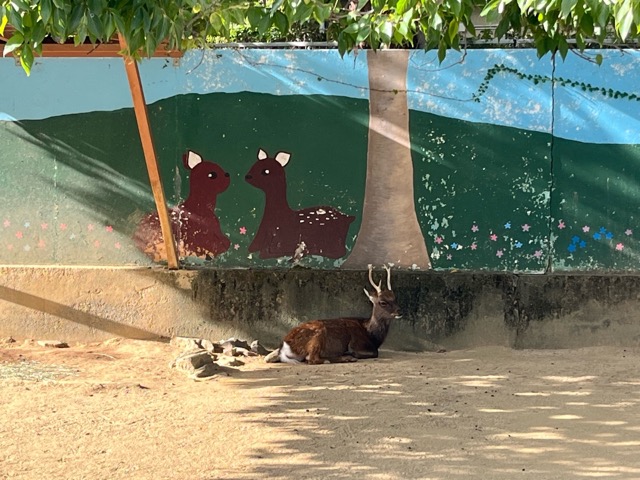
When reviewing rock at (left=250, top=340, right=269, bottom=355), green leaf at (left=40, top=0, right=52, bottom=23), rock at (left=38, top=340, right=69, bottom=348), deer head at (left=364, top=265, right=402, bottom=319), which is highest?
green leaf at (left=40, top=0, right=52, bottom=23)

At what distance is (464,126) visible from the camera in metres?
7.65

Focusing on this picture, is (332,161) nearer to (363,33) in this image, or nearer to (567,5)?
(363,33)

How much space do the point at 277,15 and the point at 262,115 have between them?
12.0 feet

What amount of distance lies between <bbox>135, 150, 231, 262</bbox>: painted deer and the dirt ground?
3.06ft

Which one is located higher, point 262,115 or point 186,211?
point 262,115

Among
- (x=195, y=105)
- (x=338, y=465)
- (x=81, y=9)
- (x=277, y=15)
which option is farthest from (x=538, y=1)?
(x=195, y=105)

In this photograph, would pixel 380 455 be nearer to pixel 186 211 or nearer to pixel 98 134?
pixel 186 211

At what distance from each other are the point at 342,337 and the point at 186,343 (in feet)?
4.42

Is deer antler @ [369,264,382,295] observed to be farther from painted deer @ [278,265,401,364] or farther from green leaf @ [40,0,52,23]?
green leaf @ [40,0,52,23]

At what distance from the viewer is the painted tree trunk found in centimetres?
768

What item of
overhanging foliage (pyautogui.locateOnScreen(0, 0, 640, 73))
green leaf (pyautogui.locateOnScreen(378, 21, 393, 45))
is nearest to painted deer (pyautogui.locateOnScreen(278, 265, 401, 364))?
overhanging foliage (pyautogui.locateOnScreen(0, 0, 640, 73))

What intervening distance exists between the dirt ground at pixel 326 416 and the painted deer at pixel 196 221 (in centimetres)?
93

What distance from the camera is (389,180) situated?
25.3 feet

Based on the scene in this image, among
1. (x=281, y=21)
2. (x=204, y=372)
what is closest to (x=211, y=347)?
(x=204, y=372)
